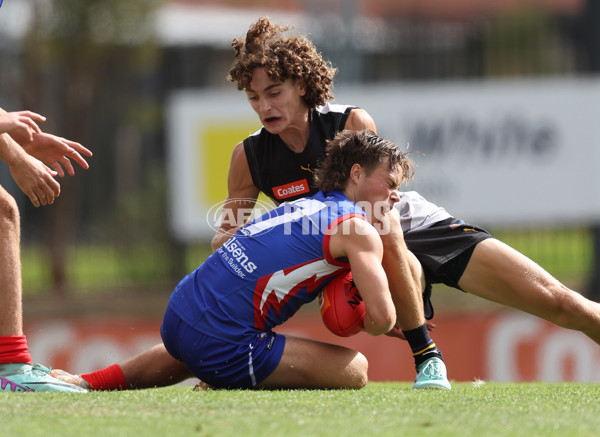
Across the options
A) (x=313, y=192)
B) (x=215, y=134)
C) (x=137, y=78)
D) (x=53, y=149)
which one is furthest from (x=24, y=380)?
(x=137, y=78)

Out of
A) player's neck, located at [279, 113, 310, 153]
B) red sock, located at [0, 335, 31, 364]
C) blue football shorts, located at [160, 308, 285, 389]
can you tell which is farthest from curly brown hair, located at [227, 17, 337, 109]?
red sock, located at [0, 335, 31, 364]

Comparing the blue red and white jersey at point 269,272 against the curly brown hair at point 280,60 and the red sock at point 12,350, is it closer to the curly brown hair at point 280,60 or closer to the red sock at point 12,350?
the red sock at point 12,350

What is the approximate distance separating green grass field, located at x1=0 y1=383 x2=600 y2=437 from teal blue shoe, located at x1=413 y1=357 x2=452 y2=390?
0.76 feet

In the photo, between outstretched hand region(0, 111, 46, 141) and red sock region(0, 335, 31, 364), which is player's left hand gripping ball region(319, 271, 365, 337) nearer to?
red sock region(0, 335, 31, 364)

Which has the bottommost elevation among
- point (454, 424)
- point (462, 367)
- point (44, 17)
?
point (462, 367)

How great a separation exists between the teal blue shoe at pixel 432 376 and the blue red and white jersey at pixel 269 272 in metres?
0.76

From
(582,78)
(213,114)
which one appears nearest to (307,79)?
(213,114)

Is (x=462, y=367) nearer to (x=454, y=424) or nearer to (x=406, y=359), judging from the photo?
(x=406, y=359)

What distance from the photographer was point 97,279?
42.8 ft

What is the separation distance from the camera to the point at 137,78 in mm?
14141

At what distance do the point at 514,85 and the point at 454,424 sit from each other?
893 centimetres

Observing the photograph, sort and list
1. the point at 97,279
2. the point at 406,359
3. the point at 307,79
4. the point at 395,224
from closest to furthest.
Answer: the point at 395,224 < the point at 307,79 < the point at 406,359 < the point at 97,279

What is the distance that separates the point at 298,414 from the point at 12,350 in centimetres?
159

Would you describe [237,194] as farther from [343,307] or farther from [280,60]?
[343,307]
